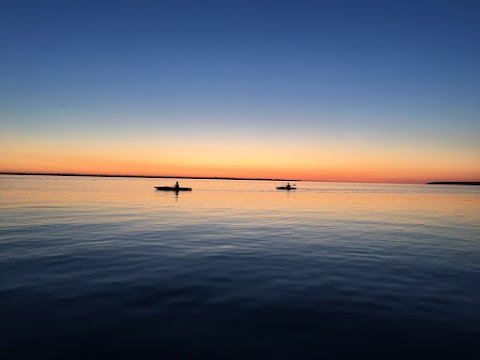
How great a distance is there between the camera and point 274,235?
22281 millimetres

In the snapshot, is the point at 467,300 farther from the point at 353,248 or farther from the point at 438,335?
the point at 353,248

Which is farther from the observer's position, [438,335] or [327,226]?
[327,226]

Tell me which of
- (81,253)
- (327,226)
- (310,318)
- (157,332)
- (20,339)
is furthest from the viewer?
(327,226)

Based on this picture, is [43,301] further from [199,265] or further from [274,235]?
[274,235]

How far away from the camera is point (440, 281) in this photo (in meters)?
12.0

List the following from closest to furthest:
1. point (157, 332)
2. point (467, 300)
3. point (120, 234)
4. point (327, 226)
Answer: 1. point (157, 332)
2. point (467, 300)
3. point (120, 234)
4. point (327, 226)

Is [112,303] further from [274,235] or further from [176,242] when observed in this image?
[274,235]

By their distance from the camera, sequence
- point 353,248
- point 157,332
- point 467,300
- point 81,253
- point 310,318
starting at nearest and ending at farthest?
point 157,332
point 310,318
point 467,300
point 81,253
point 353,248

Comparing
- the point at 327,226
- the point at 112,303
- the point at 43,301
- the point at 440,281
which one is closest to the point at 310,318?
the point at 112,303

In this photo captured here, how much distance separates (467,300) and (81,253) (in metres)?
16.4

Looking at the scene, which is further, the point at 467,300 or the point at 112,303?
the point at 467,300

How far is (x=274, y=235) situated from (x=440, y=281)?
11.6 meters

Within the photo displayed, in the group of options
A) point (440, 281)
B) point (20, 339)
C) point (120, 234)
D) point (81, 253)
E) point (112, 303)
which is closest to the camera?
point (20, 339)

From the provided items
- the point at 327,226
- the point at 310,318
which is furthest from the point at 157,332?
the point at 327,226
